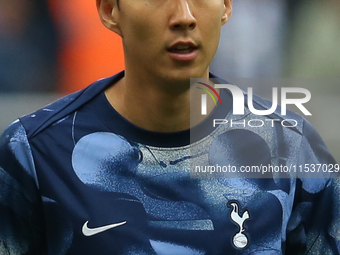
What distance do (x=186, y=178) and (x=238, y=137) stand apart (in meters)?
0.25

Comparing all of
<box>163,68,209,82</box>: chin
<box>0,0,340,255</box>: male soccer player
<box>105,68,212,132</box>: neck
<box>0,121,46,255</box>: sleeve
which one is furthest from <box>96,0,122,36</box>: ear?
<box>0,121,46,255</box>: sleeve

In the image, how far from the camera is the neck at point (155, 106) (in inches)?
63.7

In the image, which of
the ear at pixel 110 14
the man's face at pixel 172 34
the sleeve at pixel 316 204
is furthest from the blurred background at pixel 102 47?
the man's face at pixel 172 34

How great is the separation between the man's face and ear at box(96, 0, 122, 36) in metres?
0.07

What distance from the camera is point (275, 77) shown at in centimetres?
429

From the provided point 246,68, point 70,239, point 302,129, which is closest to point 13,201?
point 70,239

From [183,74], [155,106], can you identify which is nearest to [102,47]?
[155,106]

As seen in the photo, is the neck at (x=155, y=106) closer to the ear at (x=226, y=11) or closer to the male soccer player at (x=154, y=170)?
the male soccer player at (x=154, y=170)

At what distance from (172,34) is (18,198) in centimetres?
72

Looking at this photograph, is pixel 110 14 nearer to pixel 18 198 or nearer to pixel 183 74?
pixel 183 74

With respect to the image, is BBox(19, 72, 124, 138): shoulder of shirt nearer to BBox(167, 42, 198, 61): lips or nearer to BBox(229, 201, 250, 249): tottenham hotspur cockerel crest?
BBox(167, 42, 198, 61): lips

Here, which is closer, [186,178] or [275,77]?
[186,178]

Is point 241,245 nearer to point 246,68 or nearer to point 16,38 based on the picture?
point 246,68

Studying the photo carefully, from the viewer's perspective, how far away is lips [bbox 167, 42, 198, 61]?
1.46 m
